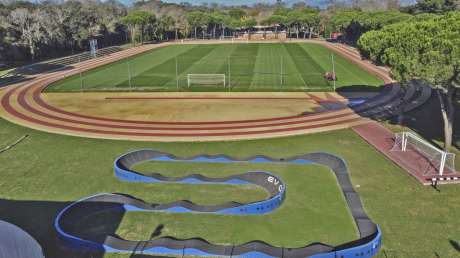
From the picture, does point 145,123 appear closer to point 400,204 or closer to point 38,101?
point 38,101

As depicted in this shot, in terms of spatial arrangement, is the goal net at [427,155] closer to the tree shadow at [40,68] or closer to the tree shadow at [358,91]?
the tree shadow at [358,91]

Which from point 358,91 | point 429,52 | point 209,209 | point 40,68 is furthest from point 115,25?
point 209,209

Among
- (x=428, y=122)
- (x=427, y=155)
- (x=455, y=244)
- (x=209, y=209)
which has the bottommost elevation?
(x=455, y=244)

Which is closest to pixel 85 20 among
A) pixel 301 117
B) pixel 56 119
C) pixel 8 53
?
pixel 8 53

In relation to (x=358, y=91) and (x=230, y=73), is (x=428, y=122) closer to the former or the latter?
(x=358, y=91)

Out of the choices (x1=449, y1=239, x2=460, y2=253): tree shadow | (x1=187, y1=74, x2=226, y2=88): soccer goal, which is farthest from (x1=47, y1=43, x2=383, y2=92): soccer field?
(x1=449, y1=239, x2=460, y2=253): tree shadow

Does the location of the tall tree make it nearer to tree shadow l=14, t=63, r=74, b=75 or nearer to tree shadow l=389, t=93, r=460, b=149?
tree shadow l=389, t=93, r=460, b=149
